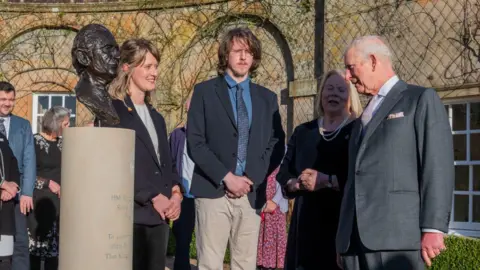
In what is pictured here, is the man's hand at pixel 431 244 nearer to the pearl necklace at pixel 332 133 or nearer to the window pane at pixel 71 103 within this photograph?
the pearl necklace at pixel 332 133

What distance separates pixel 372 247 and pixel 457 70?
5730 millimetres

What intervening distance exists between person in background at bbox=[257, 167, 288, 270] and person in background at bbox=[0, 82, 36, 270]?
2557mm

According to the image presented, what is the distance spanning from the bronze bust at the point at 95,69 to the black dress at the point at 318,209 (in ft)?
4.13

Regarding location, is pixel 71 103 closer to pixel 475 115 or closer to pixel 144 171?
pixel 475 115

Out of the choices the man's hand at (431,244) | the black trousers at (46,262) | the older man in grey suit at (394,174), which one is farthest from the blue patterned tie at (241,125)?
the black trousers at (46,262)

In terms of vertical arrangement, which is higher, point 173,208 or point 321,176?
point 321,176

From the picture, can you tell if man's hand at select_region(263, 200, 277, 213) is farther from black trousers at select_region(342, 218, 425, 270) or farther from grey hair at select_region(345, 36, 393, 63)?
grey hair at select_region(345, 36, 393, 63)

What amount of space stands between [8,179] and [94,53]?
2.70 meters

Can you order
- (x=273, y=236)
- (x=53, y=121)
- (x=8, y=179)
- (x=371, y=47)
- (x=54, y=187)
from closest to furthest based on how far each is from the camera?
(x=371, y=47) < (x=8, y=179) < (x=54, y=187) < (x=53, y=121) < (x=273, y=236)

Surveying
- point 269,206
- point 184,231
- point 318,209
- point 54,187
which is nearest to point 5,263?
point 54,187

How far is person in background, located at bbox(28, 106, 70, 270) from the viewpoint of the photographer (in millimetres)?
7840

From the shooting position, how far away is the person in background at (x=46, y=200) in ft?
25.7

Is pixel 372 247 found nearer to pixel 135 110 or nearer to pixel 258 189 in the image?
pixel 258 189

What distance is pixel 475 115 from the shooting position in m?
9.32
